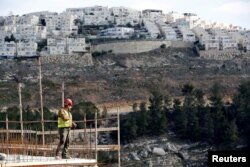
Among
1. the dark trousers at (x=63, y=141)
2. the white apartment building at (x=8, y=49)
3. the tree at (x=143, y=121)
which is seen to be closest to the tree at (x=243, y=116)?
the tree at (x=143, y=121)

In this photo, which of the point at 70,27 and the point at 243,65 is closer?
the point at 243,65

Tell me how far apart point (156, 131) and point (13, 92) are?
538 inches

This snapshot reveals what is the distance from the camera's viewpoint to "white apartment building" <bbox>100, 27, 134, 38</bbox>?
2805 inches

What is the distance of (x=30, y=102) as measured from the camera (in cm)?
4500

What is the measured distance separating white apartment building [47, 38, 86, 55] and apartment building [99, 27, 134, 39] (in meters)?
4.83

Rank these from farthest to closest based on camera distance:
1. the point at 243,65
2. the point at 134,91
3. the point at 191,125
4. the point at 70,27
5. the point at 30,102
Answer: the point at 70,27, the point at 243,65, the point at 134,91, the point at 30,102, the point at 191,125

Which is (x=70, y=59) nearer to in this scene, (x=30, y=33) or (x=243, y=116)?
(x=30, y=33)

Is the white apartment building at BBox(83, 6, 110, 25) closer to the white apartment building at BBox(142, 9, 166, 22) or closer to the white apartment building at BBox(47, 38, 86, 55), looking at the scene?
the white apartment building at BBox(142, 9, 166, 22)

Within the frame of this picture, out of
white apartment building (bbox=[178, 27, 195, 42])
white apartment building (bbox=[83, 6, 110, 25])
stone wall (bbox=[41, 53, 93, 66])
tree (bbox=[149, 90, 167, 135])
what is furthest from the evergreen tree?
white apartment building (bbox=[83, 6, 110, 25])

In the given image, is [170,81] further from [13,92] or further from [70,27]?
[70,27]

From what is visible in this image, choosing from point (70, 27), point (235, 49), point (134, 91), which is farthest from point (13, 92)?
point (70, 27)

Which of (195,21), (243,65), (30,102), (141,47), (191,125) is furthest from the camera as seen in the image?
(195,21)

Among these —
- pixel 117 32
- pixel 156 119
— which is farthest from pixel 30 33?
pixel 156 119

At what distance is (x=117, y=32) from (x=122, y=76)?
16912mm
